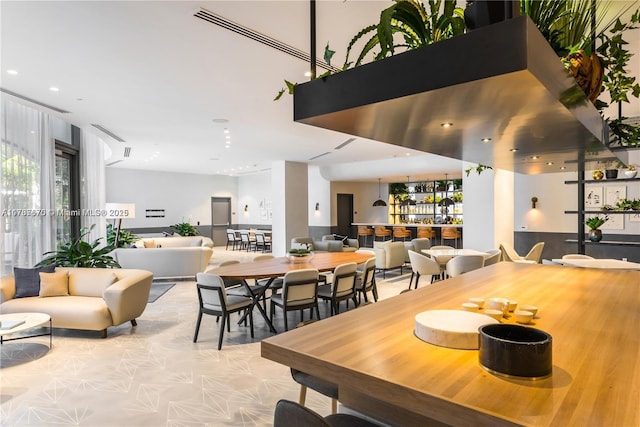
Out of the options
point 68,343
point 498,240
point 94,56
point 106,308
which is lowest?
point 68,343

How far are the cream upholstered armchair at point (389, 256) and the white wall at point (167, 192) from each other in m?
9.37

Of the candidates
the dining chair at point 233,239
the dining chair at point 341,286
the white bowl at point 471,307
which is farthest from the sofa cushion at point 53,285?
the dining chair at point 233,239

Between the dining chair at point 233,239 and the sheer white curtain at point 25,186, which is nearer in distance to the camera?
the sheer white curtain at point 25,186

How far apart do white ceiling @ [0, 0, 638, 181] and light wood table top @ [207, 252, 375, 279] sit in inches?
91.3

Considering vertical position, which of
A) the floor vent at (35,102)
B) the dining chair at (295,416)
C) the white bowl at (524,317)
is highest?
the floor vent at (35,102)

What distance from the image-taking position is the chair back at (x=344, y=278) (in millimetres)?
4660

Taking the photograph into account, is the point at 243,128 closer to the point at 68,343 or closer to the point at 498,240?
the point at 68,343

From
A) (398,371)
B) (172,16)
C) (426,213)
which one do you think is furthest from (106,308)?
(426,213)

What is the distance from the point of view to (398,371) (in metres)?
1.14

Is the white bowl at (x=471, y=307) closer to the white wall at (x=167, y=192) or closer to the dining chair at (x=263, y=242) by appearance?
the dining chair at (x=263, y=242)

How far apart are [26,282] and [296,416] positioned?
17.4 ft

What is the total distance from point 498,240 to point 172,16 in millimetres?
7615

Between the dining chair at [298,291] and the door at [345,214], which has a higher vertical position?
the door at [345,214]

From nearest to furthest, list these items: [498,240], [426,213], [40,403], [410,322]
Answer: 1. [410,322]
2. [40,403]
3. [498,240]
4. [426,213]
